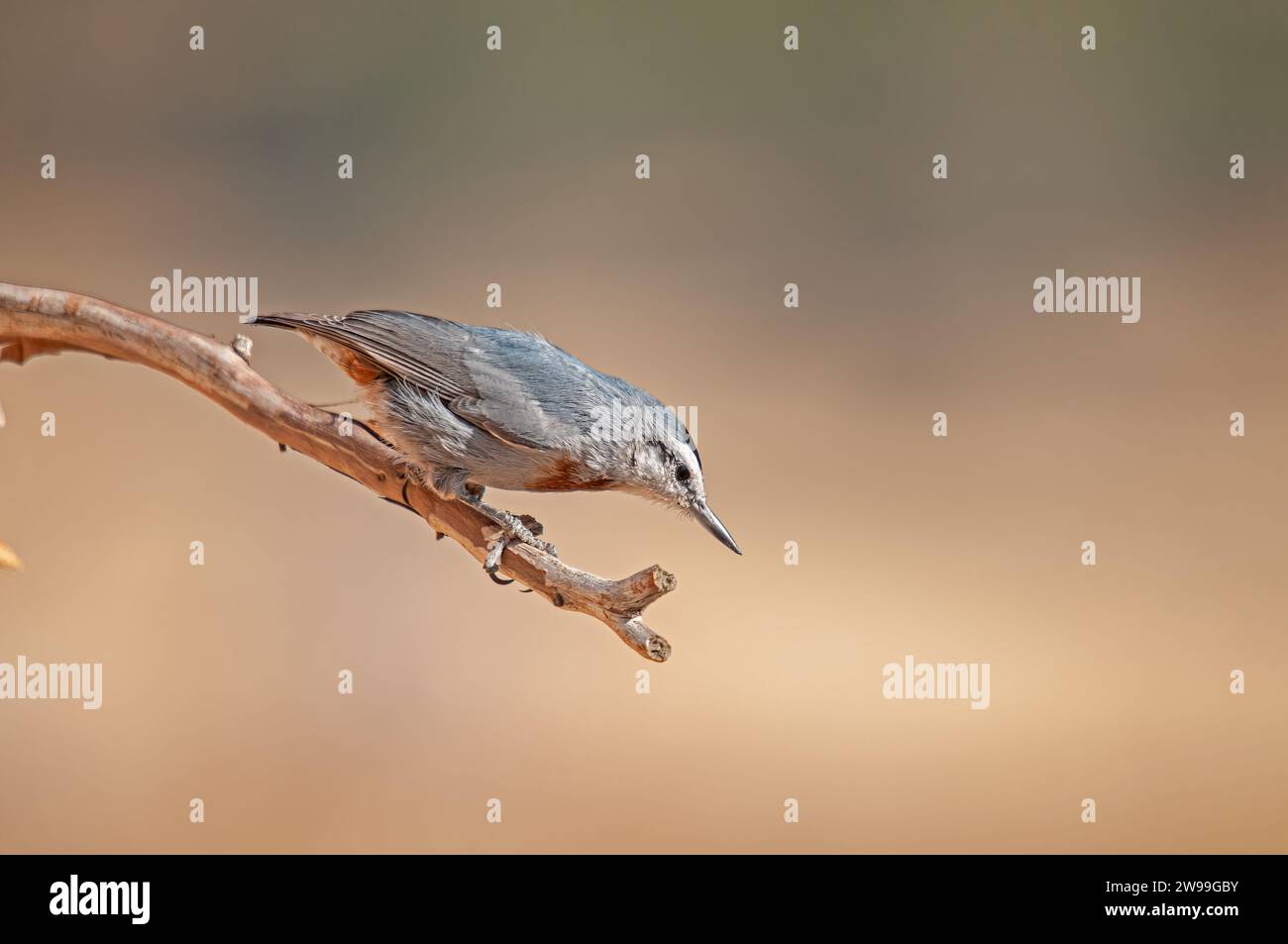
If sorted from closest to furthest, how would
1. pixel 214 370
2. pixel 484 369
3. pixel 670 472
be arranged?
pixel 670 472, pixel 484 369, pixel 214 370

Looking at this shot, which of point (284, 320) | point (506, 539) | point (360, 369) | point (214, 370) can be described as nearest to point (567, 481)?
point (506, 539)

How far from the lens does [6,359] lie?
2.24m

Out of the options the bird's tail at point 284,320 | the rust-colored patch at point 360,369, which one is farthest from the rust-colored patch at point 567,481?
the bird's tail at point 284,320

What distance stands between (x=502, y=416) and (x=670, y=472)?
289mm

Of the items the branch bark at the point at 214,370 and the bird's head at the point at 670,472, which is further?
the branch bark at the point at 214,370

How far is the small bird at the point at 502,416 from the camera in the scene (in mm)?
1854

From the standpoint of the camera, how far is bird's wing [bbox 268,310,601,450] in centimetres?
188

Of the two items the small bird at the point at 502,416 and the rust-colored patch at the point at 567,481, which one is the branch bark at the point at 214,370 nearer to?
the small bird at the point at 502,416

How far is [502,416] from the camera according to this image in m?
1.90

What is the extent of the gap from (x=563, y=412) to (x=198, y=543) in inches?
76.7

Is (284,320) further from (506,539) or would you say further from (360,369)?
(506,539)

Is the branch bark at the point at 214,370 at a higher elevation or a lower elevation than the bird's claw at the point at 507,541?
higher

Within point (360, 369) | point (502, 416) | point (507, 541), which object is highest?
point (360, 369)
